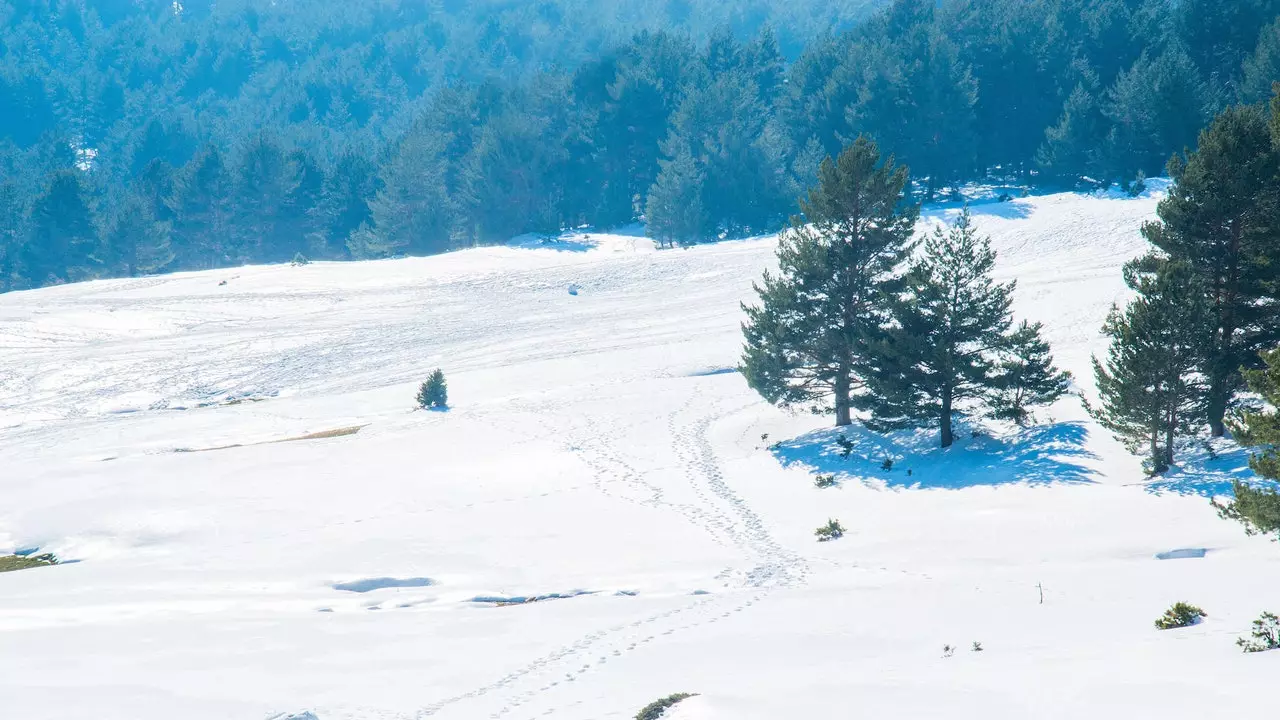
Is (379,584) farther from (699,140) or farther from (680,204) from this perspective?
(699,140)

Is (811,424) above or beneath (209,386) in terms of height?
beneath

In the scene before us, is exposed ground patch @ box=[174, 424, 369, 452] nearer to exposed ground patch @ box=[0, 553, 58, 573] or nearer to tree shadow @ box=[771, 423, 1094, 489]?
exposed ground patch @ box=[0, 553, 58, 573]

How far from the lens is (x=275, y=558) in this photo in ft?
74.1

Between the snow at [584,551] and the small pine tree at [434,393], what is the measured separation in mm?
1069

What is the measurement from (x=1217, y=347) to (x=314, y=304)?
2118 inches

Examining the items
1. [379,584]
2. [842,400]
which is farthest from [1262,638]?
[842,400]

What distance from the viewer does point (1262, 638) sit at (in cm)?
1260

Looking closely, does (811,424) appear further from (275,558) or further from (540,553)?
(275,558)

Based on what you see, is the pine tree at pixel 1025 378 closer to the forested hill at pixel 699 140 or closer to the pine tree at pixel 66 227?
the forested hill at pixel 699 140

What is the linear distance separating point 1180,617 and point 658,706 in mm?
7087

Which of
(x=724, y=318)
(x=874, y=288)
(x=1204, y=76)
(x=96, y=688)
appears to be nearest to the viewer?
(x=96, y=688)

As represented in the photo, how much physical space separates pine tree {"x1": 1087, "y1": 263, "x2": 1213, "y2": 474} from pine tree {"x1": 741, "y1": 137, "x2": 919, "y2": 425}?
8137mm

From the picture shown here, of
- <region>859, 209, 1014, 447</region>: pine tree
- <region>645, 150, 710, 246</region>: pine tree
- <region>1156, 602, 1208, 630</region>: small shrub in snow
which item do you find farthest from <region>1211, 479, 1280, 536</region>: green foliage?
<region>645, 150, 710, 246</region>: pine tree

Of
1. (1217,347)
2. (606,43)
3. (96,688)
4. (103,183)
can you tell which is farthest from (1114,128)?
(606,43)
